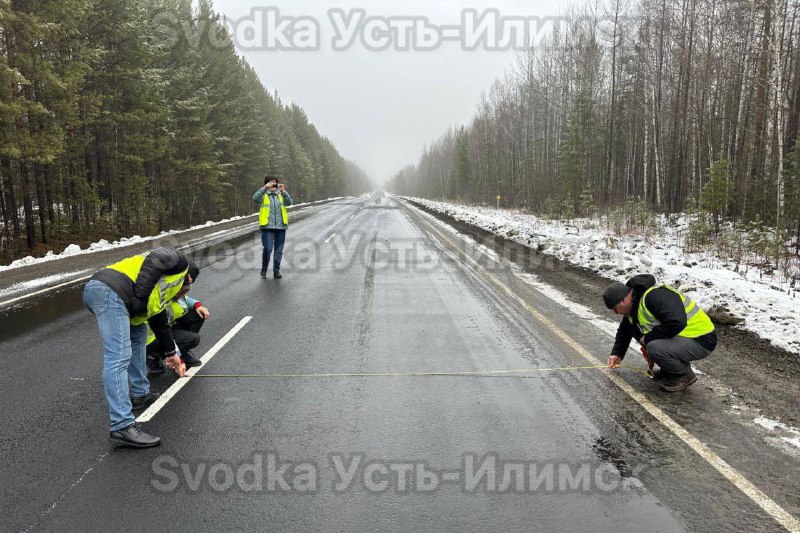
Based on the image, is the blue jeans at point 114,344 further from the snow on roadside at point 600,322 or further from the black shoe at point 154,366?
the snow on roadside at point 600,322

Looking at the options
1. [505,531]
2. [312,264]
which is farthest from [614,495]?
[312,264]

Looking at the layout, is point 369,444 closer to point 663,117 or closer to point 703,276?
point 703,276

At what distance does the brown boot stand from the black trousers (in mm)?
4686

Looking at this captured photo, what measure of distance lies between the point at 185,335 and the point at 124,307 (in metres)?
1.47

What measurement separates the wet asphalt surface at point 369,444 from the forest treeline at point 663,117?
903 centimetres

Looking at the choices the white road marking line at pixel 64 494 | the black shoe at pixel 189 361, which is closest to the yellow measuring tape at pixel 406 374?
the black shoe at pixel 189 361

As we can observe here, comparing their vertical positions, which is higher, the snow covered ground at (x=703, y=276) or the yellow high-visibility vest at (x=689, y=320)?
the yellow high-visibility vest at (x=689, y=320)

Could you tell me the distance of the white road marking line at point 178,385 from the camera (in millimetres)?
3887

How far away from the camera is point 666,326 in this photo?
4332 millimetres

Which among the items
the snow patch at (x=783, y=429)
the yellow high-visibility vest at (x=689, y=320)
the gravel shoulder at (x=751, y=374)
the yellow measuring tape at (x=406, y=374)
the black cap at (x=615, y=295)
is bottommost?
the snow patch at (x=783, y=429)

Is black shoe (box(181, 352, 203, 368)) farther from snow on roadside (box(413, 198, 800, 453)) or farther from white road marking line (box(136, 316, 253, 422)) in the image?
snow on roadside (box(413, 198, 800, 453))

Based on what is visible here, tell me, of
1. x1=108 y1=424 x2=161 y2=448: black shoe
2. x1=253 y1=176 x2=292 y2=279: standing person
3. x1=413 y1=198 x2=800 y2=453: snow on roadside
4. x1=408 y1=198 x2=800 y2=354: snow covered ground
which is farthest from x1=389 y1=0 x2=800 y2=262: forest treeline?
x1=108 y1=424 x2=161 y2=448: black shoe

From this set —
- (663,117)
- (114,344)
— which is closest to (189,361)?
(114,344)

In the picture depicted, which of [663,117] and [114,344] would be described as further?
[663,117]
